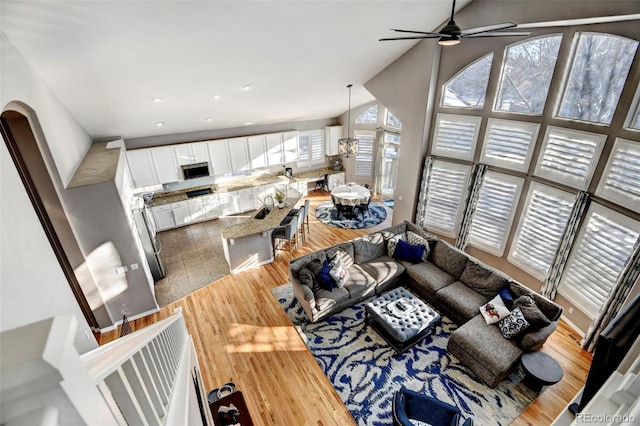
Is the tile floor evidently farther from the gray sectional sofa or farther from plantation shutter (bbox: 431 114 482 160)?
plantation shutter (bbox: 431 114 482 160)

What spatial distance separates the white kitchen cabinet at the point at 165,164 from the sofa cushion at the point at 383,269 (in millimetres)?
5671

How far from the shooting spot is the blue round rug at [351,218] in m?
8.70

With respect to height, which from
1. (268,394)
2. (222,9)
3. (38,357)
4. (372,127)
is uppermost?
(222,9)

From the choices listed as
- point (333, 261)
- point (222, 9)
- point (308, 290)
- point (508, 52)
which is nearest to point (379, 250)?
point (333, 261)

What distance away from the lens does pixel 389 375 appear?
4.27m

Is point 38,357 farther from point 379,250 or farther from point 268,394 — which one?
point 379,250

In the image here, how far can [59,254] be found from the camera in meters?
4.44

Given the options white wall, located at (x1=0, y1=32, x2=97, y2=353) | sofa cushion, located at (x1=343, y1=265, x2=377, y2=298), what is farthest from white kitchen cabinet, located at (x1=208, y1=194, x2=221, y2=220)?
white wall, located at (x1=0, y1=32, x2=97, y2=353)

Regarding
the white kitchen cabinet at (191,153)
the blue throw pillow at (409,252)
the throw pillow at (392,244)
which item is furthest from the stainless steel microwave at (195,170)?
the blue throw pillow at (409,252)

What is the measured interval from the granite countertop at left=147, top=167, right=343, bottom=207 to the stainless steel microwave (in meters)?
0.58

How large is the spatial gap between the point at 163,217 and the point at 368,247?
5.68 m

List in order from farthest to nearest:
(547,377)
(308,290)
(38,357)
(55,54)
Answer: (308,290) → (547,377) → (55,54) → (38,357)

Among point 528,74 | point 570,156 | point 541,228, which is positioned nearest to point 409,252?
point 541,228

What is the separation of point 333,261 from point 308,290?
710mm
